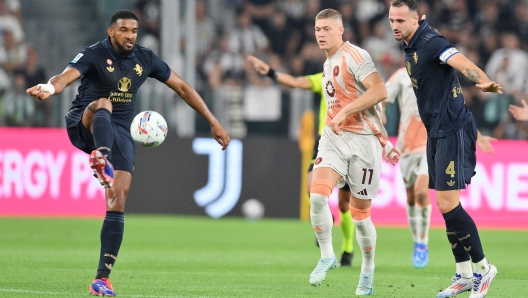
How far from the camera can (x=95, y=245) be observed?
1277 cm

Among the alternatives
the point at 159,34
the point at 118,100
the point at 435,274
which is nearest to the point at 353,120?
the point at 118,100

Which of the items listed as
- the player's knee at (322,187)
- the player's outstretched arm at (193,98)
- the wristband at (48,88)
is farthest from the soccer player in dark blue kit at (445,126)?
the wristband at (48,88)

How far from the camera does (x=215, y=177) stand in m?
17.1

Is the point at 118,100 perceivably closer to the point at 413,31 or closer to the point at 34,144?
the point at 413,31

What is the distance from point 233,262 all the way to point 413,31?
4.32 m

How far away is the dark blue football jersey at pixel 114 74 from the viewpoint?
780 centimetres

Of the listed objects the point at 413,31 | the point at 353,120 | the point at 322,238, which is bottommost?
the point at 322,238

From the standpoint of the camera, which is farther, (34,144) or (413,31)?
(34,144)

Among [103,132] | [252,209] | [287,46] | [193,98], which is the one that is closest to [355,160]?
[193,98]

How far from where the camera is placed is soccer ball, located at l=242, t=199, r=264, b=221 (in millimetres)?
17234

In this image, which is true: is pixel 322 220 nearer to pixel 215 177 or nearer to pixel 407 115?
pixel 407 115

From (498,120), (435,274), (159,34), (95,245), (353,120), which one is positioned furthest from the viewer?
(159,34)

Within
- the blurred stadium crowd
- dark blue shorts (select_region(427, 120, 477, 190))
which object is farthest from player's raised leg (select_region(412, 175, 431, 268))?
the blurred stadium crowd

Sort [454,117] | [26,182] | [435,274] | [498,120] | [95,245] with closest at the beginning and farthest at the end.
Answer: [454,117], [435,274], [95,245], [26,182], [498,120]
